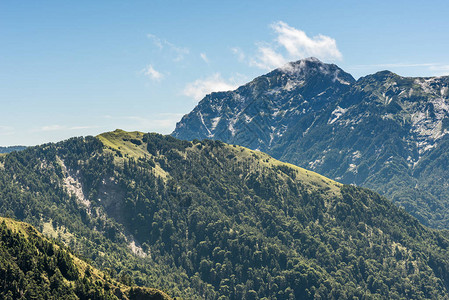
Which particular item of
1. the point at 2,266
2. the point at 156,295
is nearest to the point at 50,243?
the point at 2,266

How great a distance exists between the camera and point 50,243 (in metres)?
197

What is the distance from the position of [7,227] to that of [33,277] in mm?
33947

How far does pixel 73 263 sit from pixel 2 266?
3326cm

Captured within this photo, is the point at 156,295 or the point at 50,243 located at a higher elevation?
the point at 50,243

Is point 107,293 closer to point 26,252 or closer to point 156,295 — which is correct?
point 156,295

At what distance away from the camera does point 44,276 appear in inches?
7018

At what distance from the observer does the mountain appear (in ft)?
547

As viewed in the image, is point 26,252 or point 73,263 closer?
point 26,252

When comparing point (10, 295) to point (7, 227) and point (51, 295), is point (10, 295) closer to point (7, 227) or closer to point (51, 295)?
point (51, 295)

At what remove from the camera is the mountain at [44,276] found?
16675 cm

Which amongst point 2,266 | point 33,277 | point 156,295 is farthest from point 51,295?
point 156,295

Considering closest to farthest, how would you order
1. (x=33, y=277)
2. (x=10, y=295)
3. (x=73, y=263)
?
(x=10, y=295)
(x=33, y=277)
(x=73, y=263)

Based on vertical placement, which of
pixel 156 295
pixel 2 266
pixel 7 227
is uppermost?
pixel 7 227

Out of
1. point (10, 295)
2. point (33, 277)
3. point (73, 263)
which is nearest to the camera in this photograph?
point (10, 295)
